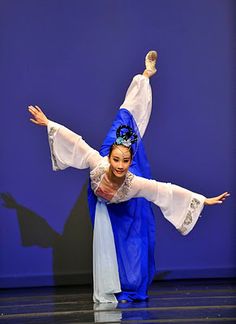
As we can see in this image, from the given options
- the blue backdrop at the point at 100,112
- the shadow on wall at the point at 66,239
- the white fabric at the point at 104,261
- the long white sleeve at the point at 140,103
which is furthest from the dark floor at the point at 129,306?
the long white sleeve at the point at 140,103

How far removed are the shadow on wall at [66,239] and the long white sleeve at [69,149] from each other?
Answer: 0.99 meters

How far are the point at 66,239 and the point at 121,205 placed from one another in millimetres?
995

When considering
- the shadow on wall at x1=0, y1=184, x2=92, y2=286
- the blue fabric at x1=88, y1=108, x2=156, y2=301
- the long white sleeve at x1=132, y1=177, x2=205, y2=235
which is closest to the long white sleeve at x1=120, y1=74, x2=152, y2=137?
the blue fabric at x1=88, y1=108, x2=156, y2=301

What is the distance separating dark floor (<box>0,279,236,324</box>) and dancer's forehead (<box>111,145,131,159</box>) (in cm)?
64

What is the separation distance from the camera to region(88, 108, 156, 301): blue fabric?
401 cm

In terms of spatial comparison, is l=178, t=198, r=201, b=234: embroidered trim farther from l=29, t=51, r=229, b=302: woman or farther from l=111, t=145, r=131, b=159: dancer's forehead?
l=111, t=145, r=131, b=159: dancer's forehead

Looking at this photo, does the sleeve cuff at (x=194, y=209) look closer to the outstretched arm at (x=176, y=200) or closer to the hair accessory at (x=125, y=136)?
the outstretched arm at (x=176, y=200)

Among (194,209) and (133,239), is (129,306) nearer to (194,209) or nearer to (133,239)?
(133,239)

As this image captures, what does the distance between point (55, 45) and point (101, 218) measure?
1.34m

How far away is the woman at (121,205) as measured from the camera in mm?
3898

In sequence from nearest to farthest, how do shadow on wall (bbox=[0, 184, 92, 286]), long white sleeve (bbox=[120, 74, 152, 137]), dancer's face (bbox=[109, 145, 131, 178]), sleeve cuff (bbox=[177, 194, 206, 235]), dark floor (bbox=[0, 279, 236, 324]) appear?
dark floor (bbox=[0, 279, 236, 324]) < dancer's face (bbox=[109, 145, 131, 178]) < sleeve cuff (bbox=[177, 194, 206, 235]) < long white sleeve (bbox=[120, 74, 152, 137]) < shadow on wall (bbox=[0, 184, 92, 286])

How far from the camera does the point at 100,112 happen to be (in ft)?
16.5

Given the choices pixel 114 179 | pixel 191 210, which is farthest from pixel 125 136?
pixel 191 210

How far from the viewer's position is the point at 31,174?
4961mm
